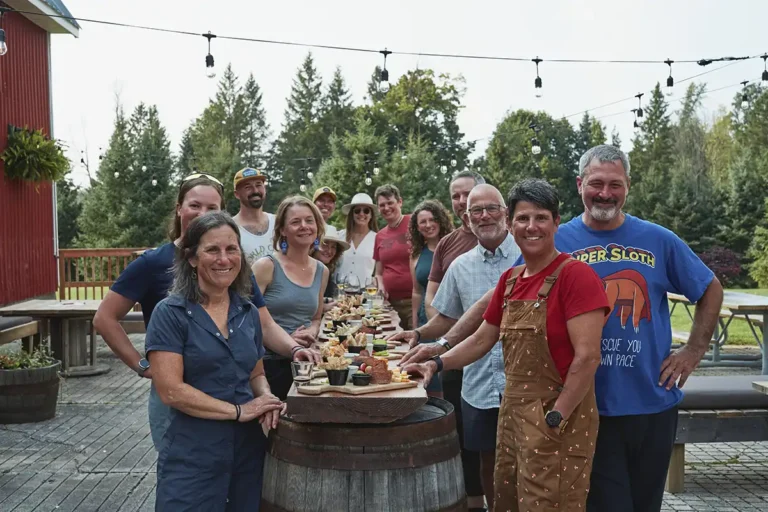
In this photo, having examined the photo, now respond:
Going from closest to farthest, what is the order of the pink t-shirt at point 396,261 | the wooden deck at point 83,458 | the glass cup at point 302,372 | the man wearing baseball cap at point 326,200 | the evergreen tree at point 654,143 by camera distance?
the glass cup at point 302,372 < the wooden deck at point 83,458 < the pink t-shirt at point 396,261 < the man wearing baseball cap at point 326,200 < the evergreen tree at point 654,143

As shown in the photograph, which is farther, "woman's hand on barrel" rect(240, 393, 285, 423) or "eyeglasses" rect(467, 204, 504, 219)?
"eyeglasses" rect(467, 204, 504, 219)

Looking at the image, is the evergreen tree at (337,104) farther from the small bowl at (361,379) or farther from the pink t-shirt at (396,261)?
the small bowl at (361,379)

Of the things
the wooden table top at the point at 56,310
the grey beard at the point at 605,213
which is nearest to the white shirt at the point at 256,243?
the grey beard at the point at 605,213

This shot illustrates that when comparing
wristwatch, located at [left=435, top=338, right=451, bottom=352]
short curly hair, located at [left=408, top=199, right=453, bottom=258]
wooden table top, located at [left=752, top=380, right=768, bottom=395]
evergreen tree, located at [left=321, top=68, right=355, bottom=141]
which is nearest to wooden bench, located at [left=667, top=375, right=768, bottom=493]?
wooden table top, located at [left=752, top=380, right=768, bottom=395]

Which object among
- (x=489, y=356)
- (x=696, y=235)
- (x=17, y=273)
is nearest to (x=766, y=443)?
(x=489, y=356)

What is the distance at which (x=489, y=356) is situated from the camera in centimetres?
389

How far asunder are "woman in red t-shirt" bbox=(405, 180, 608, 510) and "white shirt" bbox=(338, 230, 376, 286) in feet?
16.5

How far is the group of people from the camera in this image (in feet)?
8.80

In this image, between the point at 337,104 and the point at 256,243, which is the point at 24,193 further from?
the point at 337,104

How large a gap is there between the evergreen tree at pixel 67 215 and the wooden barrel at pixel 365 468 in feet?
120

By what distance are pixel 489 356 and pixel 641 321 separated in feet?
3.14

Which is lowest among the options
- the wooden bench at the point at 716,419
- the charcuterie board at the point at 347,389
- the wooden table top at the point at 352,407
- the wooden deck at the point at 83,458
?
the wooden deck at the point at 83,458

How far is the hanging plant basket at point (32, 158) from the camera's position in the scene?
13.4m

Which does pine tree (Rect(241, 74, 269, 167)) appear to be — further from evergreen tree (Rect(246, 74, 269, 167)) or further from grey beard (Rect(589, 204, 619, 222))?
grey beard (Rect(589, 204, 619, 222))
